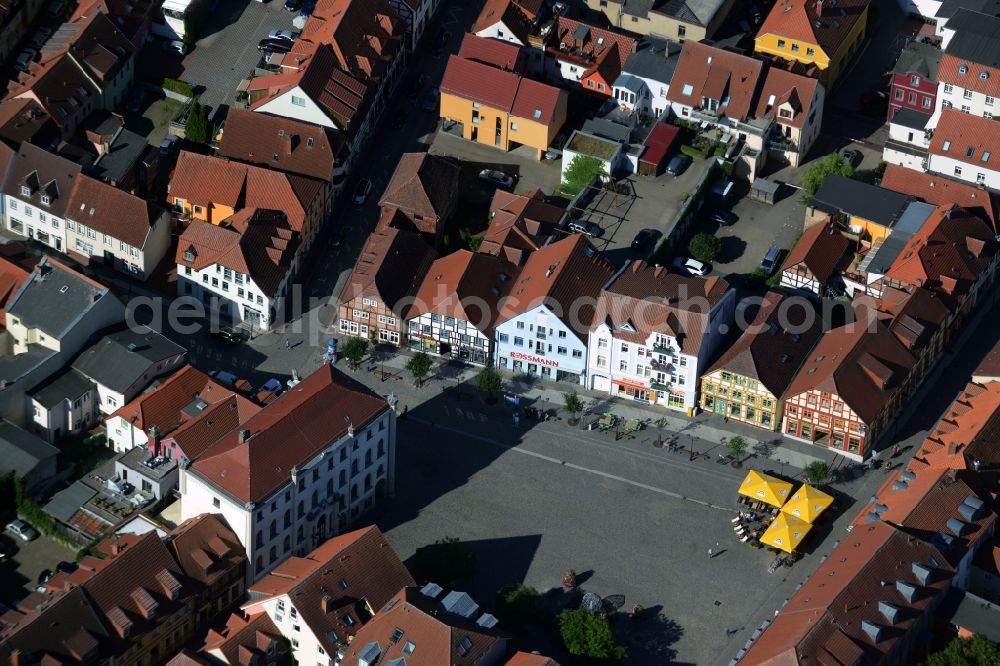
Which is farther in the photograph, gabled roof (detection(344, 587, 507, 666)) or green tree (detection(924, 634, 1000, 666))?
green tree (detection(924, 634, 1000, 666))

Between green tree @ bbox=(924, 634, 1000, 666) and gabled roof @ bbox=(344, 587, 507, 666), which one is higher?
green tree @ bbox=(924, 634, 1000, 666)

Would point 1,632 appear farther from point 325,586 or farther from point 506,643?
point 506,643

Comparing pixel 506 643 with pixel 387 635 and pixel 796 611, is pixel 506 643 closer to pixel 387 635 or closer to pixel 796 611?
pixel 387 635

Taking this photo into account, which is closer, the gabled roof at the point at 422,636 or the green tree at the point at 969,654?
the gabled roof at the point at 422,636

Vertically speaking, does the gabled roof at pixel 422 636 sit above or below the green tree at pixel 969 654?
below

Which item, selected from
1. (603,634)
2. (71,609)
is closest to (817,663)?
(603,634)
